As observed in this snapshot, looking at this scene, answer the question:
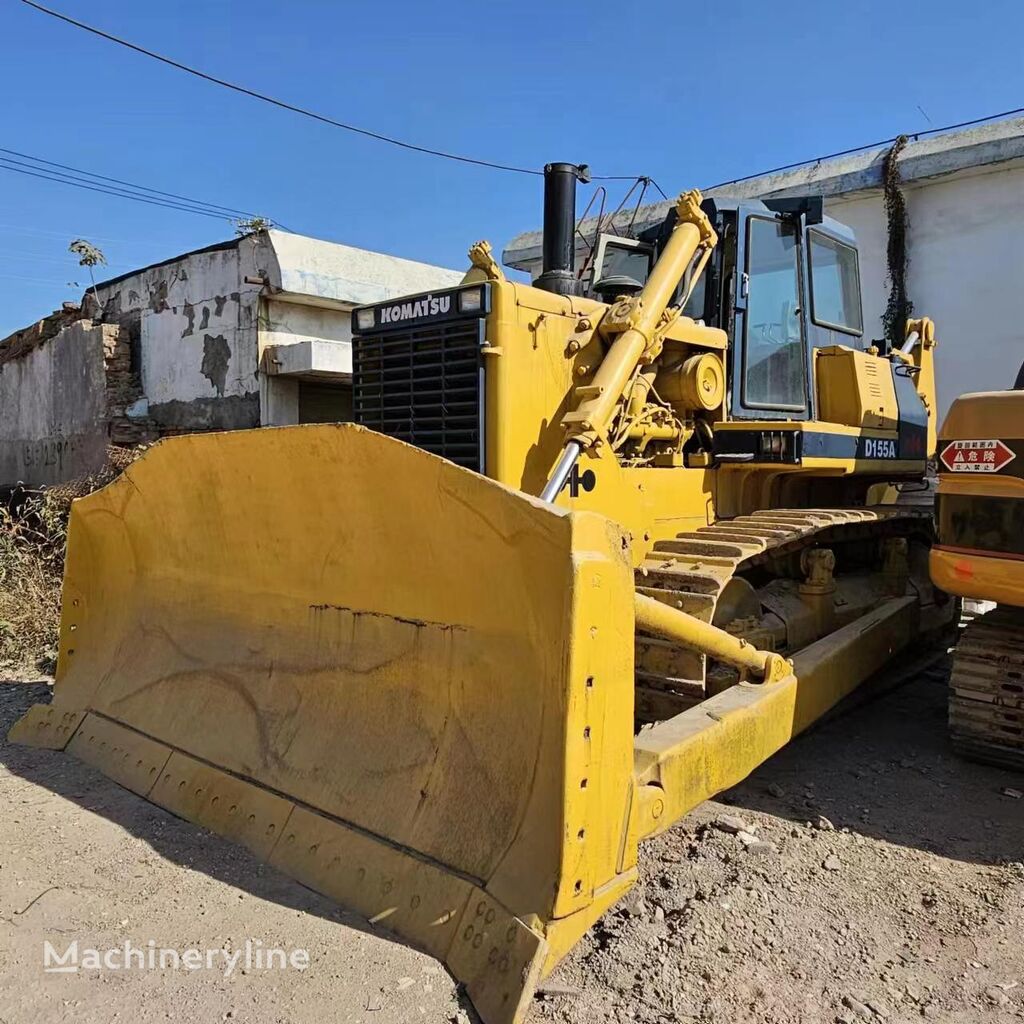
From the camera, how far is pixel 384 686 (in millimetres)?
3102

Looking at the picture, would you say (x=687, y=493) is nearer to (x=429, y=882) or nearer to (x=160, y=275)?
(x=429, y=882)

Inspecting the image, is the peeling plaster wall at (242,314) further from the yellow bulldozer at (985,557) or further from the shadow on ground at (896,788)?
the yellow bulldozer at (985,557)

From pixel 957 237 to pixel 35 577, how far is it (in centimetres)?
1198

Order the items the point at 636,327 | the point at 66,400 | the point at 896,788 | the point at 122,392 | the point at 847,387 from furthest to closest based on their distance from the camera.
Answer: the point at 66,400 < the point at 122,392 < the point at 847,387 < the point at 636,327 < the point at 896,788

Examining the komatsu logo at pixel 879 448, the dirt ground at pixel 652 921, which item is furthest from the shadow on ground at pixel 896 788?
the komatsu logo at pixel 879 448

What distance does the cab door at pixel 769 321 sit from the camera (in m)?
5.12

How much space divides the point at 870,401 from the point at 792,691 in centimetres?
278

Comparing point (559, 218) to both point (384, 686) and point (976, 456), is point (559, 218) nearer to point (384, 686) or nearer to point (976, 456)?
point (976, 456)

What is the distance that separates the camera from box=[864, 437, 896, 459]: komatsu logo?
5746 mm

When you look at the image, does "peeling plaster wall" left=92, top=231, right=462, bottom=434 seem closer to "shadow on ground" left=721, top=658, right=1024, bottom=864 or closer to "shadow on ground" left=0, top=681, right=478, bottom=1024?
"shadow on ground" left=0, top=681, right=478, bottom=1024

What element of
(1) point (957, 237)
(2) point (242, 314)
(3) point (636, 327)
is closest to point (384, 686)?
(3) point (636, 327)

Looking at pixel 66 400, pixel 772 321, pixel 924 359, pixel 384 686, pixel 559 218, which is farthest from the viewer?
pixel 66 400
